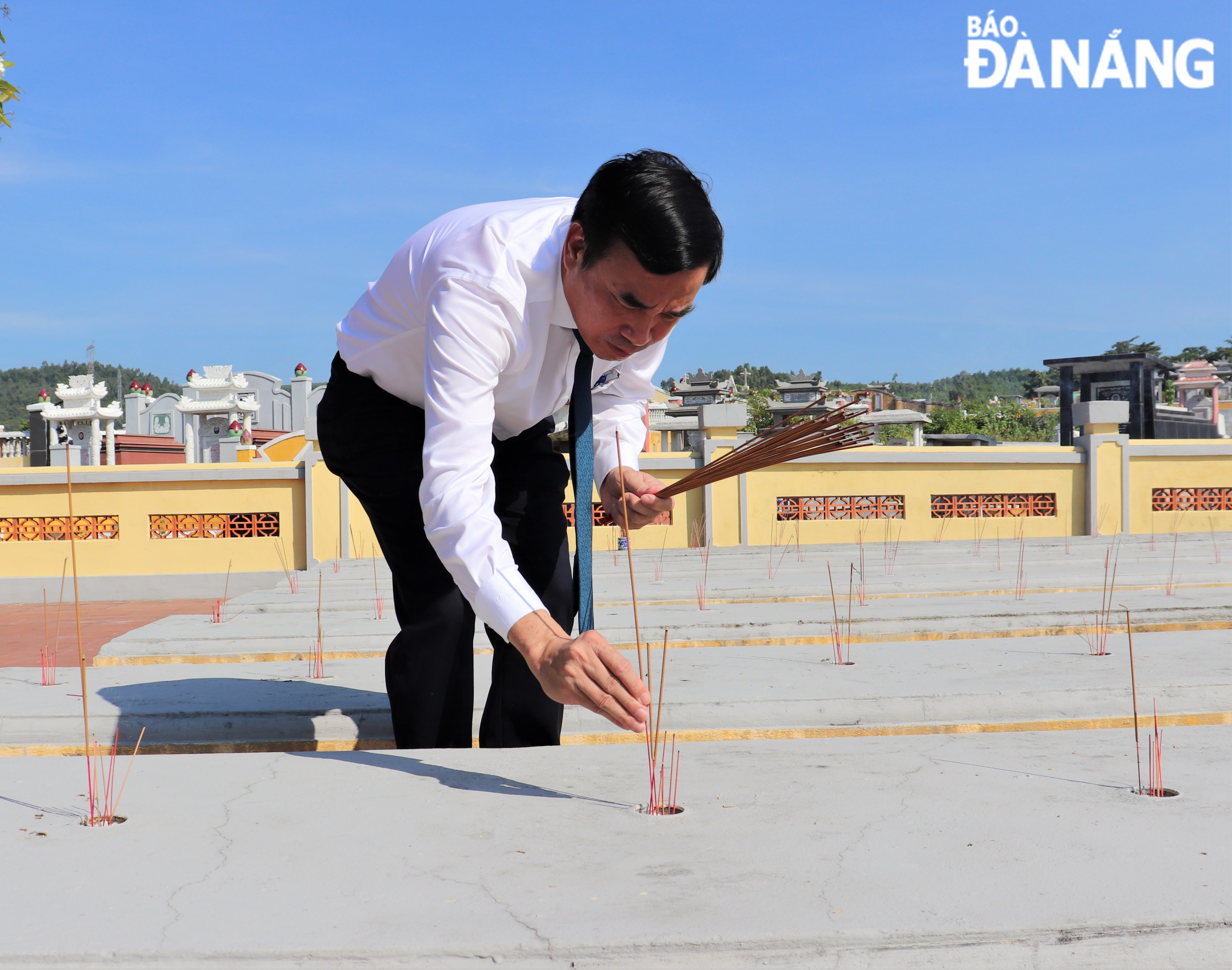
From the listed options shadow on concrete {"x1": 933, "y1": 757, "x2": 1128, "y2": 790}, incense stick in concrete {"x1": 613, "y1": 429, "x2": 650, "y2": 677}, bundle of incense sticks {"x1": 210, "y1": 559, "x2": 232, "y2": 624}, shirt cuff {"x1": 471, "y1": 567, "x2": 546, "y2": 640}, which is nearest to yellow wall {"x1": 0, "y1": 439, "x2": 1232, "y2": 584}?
bundle of incense sticks {"x1": 210, "y1": 559, "x2": 232, "y2": 624}

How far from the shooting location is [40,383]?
65.8m

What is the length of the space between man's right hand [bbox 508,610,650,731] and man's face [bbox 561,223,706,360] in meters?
0.49

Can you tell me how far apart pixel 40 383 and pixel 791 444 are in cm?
7394

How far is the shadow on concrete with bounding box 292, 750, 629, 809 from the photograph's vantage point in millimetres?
1660

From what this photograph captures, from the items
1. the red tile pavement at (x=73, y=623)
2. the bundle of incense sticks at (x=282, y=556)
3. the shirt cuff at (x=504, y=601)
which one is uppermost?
the shirt cuff at (x=504, y=601)

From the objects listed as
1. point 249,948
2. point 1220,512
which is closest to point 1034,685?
point 249,948

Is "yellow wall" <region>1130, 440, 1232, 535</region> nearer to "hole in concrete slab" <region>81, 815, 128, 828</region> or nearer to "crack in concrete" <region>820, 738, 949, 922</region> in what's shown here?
"crack in concrete" <region>820, 738, 949, 922</region>

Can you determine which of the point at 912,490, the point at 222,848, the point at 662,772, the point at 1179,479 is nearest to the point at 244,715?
the point at 222,848

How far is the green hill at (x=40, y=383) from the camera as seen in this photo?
5669cm

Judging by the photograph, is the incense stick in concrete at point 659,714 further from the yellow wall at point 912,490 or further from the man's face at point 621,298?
the yellow wall at point 912,490

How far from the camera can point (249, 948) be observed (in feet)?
3.58

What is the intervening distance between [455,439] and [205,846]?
0.67 m

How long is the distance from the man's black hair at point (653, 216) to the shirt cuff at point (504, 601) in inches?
19.5

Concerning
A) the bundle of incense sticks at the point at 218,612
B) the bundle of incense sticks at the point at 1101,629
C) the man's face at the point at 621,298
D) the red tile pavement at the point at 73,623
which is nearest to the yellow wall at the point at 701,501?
the red tile pavement at the point at 73,623
